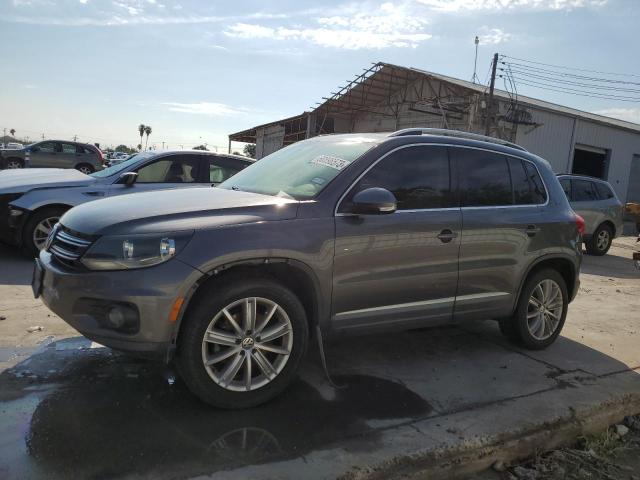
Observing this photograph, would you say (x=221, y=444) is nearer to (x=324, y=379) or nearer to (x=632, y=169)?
(x=324, y=379)

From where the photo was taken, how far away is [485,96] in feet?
69.2

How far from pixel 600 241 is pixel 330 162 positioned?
424 inches

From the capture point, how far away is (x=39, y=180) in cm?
733

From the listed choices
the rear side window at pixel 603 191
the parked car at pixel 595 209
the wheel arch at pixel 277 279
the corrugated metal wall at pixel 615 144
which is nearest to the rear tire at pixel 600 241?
the parked car at pixel 595 209

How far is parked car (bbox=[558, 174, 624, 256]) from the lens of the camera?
40.0 feet

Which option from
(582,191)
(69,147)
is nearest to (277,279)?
(582,191)

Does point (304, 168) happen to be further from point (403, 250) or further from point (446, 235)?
point (446, 235)

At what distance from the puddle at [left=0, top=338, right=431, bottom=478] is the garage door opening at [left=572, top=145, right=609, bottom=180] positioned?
23.7 meters

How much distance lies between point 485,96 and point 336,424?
65.5ft

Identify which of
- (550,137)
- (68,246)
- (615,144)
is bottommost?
(68,246)

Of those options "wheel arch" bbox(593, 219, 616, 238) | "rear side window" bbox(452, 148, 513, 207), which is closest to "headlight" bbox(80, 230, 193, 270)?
"rear side window" bbox(452, 148, 513, 207)

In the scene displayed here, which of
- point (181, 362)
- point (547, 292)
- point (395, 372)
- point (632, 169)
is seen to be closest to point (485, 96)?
point (632, 169)

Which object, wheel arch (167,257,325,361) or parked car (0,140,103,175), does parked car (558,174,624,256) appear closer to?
wheel arch (167,257,325,361)

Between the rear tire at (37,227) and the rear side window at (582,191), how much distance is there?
10324 mm
